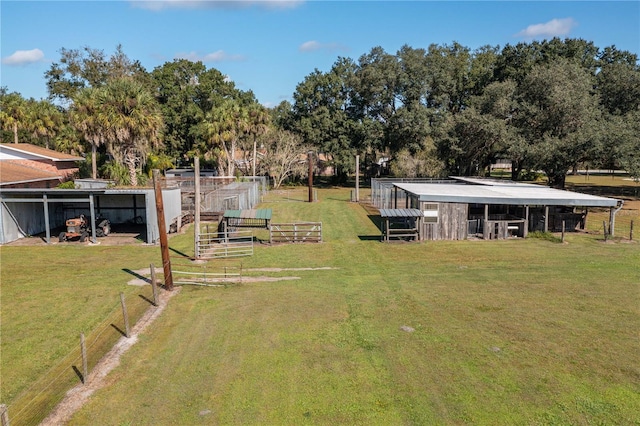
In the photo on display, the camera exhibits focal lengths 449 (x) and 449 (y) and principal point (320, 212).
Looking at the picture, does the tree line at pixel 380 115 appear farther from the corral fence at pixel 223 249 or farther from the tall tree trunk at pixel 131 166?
the corral fence at pixel 223 249

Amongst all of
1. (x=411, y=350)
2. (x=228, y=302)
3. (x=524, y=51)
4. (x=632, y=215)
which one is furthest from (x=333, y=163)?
(x=411, y=350)

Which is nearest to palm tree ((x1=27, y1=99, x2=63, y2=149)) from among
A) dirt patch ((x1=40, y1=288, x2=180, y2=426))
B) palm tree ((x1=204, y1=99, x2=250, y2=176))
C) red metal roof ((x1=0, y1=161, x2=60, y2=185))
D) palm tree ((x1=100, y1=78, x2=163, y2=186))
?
red metal roof ((x1=0, y1=161, x2=60, y2=185))

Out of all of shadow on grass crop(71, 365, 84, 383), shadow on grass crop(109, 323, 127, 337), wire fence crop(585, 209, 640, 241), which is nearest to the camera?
shadow on grass crop(71, 365, 84, 383)

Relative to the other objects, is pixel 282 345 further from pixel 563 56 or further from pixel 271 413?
pixel 563 56

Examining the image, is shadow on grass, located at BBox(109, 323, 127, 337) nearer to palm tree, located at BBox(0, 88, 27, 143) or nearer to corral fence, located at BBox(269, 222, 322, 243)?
corral fence, located at BBox(269, 222, 322, 243)

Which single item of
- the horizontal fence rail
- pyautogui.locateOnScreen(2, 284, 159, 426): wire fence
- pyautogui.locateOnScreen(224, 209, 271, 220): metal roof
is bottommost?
pyautogui.locateOnScreen(2, 284, 159, 426): wire fence

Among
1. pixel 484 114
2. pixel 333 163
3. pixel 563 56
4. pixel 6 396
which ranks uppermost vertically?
pixel 563 56
